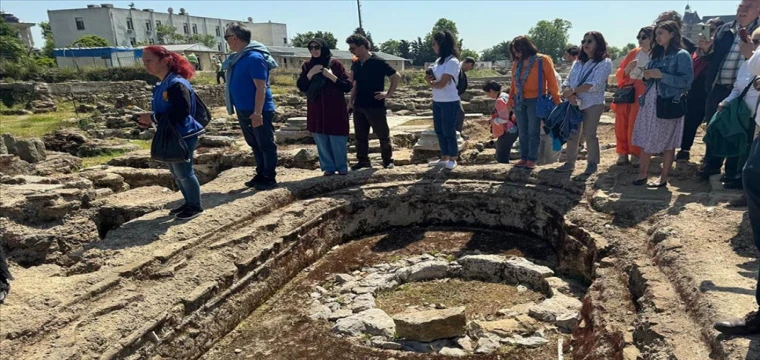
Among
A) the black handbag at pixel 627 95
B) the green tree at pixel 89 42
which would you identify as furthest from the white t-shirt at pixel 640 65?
the green tree at pixel 89 42

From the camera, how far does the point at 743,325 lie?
7.88 ft

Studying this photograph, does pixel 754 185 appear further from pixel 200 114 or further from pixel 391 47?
pixel 391 47

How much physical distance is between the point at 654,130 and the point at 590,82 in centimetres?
80

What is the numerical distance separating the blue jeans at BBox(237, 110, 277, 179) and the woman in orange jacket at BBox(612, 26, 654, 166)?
3.84m

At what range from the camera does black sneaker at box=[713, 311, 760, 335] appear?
7.80 feet

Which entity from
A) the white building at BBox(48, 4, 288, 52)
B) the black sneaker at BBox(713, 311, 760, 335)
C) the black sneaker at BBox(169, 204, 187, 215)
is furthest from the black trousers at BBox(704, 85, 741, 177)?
the white building at BBox(48, 4, 288, 52)

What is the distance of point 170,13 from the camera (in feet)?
225

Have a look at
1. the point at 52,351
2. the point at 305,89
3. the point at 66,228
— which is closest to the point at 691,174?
the point at 305,89

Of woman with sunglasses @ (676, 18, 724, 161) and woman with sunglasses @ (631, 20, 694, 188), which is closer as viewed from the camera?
woman with sunglasses @ (631, 20, 694, 188)

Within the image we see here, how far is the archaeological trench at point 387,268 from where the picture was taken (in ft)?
10.1

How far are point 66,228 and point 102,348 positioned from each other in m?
2.08

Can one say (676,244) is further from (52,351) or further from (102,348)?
(52,351)

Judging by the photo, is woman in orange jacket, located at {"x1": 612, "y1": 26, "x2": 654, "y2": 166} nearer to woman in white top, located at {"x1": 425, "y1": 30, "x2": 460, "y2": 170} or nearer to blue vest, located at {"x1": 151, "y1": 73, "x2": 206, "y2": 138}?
woman in white top, located at {"x1": 425, "y1": 30, "x2": 460, "y2": 170}

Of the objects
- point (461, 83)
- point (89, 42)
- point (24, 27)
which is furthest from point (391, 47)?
point (461, 83)
